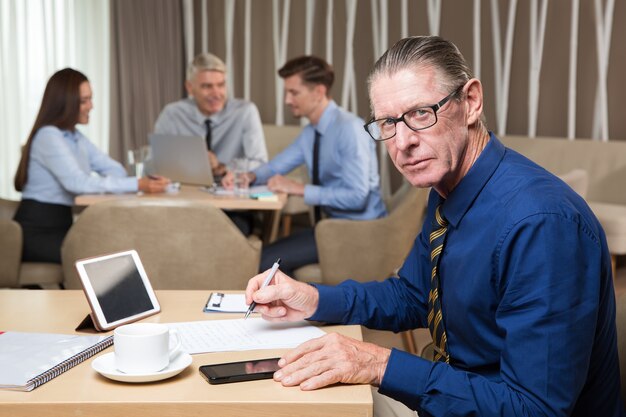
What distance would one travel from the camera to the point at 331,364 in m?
1.38

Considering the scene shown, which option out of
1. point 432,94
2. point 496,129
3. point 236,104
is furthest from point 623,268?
point 432,94

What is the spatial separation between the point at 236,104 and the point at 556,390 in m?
3.83

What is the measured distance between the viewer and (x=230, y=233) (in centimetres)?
285

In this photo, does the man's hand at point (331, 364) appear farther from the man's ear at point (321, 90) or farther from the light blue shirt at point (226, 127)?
the light blue shirt at point (226, 127)

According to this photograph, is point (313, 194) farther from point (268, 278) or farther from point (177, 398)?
point (177, 398)

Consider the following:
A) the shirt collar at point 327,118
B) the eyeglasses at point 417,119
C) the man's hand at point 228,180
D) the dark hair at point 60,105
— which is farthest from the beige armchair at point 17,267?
the eyeglasses at point 417,119

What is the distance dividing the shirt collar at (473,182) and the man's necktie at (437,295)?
0.06 meters

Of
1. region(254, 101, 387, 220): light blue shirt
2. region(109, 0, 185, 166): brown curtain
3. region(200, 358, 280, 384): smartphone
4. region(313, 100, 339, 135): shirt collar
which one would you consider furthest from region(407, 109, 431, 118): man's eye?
region(109, 0, 185, 166): brown curtain

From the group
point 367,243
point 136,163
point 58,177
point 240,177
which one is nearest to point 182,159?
point 136,163

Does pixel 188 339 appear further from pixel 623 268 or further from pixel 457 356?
pixel 623 268

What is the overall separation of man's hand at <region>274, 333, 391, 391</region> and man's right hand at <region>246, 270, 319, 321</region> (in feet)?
0.82

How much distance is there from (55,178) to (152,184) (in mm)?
450

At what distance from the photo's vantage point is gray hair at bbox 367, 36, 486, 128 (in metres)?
1.50

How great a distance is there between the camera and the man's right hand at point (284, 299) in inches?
65.7
